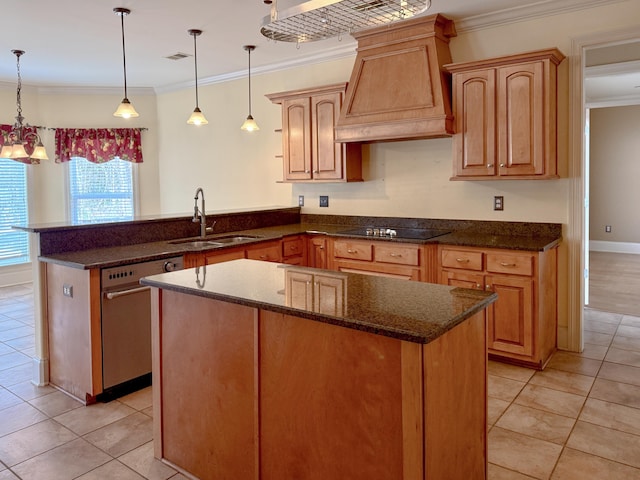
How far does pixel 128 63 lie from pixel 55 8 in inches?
66.9

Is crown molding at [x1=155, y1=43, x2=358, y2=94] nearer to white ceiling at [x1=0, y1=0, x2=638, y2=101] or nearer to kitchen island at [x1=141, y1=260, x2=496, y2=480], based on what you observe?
white ceiling at [x1=0, y1=0, x2=638, y2=101]

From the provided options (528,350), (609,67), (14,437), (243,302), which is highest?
(609,67)

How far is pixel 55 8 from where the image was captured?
366 cm

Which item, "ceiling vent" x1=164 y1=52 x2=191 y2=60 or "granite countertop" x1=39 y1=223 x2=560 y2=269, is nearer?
"granite countertop" x1=39 y1=223 x2=560 y2=269

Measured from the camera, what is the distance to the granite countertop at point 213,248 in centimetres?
301

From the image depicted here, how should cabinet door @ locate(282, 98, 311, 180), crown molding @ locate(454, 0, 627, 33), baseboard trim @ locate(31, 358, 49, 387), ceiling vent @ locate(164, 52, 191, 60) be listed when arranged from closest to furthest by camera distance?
1. baseboard trim @ locate(31, 358, 49, 387)
2. crown molding @ locate(454, 0, 627, 33)
3. cabinet door @ locate(282, 98, 311, 180)
4. ceiling vent @ locate(164, 52, 191, 60)

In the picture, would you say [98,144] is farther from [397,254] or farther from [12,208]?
[397,254]

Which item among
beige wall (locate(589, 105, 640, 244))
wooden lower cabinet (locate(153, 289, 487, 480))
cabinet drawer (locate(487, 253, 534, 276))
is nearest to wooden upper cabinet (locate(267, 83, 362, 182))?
cabinet drawer (locate(487, 253, 534, 276))

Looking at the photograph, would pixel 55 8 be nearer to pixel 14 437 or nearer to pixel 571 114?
pixel 14 437

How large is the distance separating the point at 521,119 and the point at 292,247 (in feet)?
6.91

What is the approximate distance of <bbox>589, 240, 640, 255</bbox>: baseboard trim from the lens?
821 centimetres

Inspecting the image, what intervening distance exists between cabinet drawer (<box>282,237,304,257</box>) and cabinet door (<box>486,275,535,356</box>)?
1.69m

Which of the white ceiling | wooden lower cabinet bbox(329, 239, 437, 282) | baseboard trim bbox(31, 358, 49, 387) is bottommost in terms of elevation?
baseboard trim bbox(31, 358, 49, 387)

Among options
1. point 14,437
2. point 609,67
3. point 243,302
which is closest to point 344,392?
point 243,302
